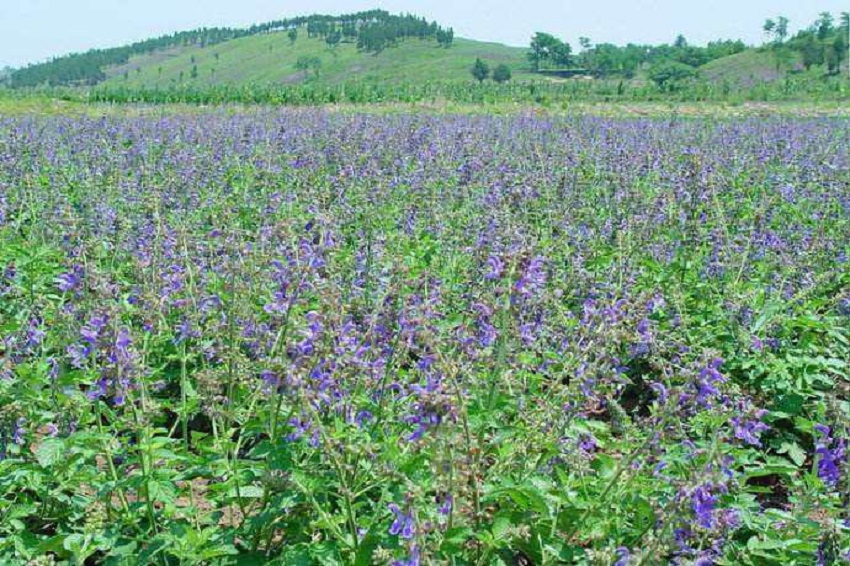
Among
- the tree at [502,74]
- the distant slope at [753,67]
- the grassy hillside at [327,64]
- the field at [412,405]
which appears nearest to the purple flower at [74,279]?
the field at [412,405]

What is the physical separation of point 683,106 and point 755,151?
31.9 m

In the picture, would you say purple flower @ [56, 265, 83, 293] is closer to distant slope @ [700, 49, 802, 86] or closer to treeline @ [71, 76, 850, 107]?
treeline @ [71, 76, 850, 107]

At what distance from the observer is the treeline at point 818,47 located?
77.3 meters

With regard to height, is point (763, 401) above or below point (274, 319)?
below

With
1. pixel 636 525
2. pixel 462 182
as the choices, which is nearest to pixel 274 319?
pixel 636 525

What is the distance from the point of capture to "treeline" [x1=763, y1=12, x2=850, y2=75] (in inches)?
3043

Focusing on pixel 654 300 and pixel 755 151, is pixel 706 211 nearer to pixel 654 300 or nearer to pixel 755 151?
pixel 654 300

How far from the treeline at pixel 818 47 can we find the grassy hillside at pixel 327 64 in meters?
41.7

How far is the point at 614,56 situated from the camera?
111 meters

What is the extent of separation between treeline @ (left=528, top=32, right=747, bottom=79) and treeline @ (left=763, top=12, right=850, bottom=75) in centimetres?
889

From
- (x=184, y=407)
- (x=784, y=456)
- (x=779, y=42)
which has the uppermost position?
(x=779, y=42)

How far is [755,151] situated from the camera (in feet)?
42.4

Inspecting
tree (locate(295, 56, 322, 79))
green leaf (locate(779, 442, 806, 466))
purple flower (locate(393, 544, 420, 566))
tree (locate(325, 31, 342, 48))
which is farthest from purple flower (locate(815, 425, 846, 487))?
tree (locate(325, 31, 342, 48))

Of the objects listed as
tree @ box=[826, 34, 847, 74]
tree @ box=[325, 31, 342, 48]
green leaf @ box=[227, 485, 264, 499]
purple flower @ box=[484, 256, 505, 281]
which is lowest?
green leaf @ box=[227, 485, 264, 499]
